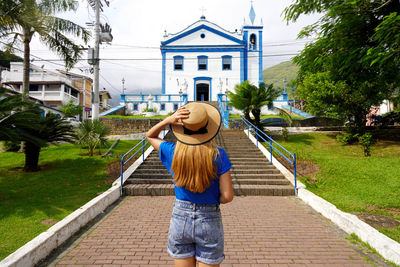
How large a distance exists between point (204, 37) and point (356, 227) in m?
28.1

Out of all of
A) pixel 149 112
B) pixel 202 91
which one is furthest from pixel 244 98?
pixel 202 91

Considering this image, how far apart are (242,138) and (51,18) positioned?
36.4 ft

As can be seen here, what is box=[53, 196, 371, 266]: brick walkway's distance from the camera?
139 inches

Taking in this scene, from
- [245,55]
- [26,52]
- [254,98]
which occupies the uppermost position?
[245,55]

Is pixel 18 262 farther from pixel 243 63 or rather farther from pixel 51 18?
pixel 243 63

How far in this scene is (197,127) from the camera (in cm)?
175

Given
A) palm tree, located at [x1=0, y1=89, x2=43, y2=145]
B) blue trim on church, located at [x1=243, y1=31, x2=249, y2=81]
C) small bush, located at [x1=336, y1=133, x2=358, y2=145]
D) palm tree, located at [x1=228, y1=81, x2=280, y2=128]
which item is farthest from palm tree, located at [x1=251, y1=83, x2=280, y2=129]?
blue trim on church, located at [x1=243, y1=31, x2=249, y2=81]

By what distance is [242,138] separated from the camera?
13.0 metres

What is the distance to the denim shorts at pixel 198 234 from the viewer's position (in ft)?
5.81

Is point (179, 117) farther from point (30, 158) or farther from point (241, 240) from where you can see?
point (30, 158)

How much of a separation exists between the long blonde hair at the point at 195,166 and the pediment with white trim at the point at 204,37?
94.9 feet

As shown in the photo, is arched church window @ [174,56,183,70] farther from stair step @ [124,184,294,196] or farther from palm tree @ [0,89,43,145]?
stair step @ [124,184,294,196]

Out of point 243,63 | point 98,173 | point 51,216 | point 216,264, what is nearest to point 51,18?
point 98,173

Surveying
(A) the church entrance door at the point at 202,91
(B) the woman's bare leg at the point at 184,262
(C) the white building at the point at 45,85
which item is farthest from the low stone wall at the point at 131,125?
(C) the white building at the point at 45,85
